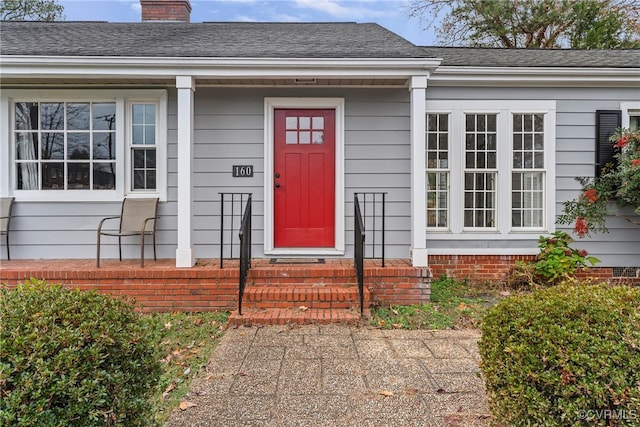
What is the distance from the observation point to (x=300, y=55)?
4410 millimetres

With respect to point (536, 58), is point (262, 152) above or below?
below

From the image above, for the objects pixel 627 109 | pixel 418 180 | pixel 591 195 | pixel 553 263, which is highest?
pixel 627 109

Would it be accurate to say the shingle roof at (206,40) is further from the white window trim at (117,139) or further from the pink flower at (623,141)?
the pink flower at (623,141)

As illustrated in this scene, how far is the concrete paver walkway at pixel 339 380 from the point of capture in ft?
7.23

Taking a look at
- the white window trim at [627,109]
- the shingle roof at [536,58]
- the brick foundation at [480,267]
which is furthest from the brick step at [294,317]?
the white window trim at [627,109]

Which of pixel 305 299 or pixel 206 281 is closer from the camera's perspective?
pixel 305 299

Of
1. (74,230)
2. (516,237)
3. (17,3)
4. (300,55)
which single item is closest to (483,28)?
(516,237)

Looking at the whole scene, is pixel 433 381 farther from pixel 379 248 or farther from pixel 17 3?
pixel 17 3

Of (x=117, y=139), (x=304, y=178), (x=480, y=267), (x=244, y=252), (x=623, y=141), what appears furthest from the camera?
(x=480, y=267)

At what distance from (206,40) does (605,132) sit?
5566mm

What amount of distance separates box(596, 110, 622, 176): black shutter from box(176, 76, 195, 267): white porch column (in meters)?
5.42

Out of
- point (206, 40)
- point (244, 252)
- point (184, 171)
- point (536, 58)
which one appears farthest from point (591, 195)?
point (206, 40)

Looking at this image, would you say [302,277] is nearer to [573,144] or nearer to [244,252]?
[244,252]

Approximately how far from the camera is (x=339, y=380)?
105 inches
